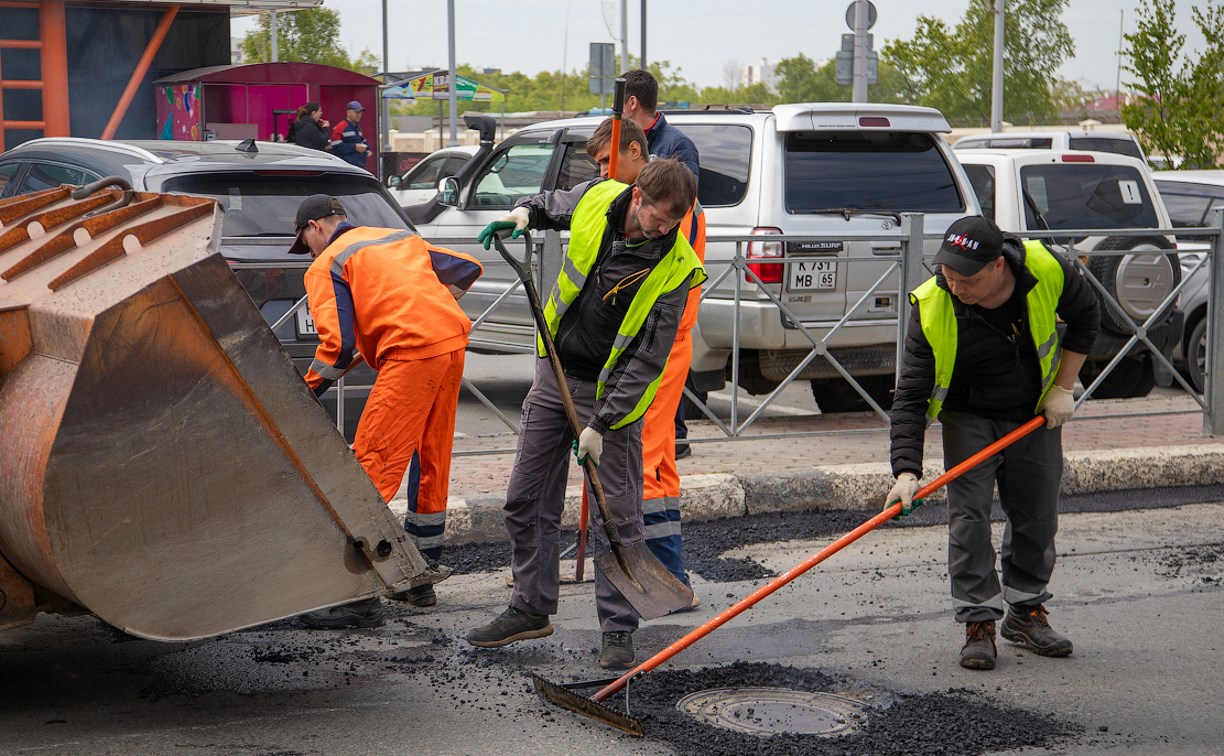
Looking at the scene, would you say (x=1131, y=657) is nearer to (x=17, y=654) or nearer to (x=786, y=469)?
(x=786, y=469)

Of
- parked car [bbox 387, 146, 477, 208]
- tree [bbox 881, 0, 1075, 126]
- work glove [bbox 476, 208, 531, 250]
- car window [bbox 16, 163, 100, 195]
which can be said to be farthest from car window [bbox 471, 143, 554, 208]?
tree [bbox 881, 0, 1075, 126]

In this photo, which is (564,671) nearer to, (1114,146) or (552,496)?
(552,496)

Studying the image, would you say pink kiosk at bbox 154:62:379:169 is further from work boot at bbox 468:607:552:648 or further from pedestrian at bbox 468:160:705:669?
work boot at bbox 468:607:552:648

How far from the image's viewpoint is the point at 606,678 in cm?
437

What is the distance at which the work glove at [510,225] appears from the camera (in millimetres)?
4645

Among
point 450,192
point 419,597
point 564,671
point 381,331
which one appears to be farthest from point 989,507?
point 450,192

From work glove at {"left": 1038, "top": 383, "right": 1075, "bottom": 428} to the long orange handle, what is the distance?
31mm

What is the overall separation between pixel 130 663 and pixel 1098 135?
1349 cm

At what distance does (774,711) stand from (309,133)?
14.0 m

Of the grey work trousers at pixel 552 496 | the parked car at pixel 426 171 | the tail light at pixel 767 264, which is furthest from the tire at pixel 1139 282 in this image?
→ the parked car at pixel 426 171

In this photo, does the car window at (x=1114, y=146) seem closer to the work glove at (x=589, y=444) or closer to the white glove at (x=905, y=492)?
the white glove at (x=905, y=492)

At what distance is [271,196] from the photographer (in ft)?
22.2

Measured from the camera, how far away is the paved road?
3.95m

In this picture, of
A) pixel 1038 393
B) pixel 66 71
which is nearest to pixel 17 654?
pixel 1038 393
